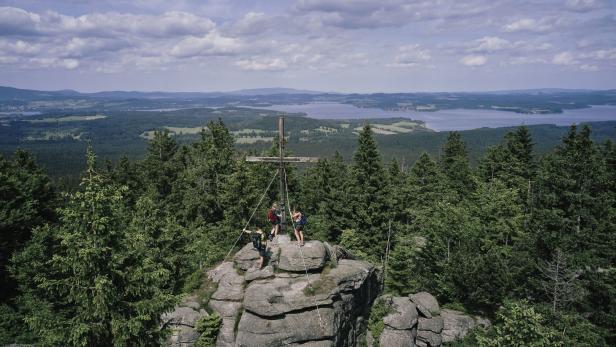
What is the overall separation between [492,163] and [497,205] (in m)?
13.2

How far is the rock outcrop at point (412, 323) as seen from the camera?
61.7ft

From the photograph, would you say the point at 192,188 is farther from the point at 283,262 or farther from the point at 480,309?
the point at 480,309

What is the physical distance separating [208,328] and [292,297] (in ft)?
11.1

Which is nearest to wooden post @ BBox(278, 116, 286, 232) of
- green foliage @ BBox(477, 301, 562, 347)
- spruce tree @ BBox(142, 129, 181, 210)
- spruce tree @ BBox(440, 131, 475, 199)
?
green foliage @ BBox(477, 301, 562, 347)

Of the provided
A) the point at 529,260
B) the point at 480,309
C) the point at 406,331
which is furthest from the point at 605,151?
the point at 406,331

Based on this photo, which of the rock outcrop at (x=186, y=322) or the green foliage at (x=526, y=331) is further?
the green foliage at (x=526, y=331)

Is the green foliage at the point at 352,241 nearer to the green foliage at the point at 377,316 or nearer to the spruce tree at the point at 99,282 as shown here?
the green foliage at the point at 377,316

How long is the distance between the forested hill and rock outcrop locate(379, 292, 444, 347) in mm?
1686

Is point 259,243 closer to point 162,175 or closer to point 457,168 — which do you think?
point 162,175

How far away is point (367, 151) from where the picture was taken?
106ft

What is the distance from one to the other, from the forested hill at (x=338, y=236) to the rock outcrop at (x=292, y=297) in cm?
243

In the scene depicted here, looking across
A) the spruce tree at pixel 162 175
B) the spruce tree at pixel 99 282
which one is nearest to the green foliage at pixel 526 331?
the spruce tree at pixel 99 282

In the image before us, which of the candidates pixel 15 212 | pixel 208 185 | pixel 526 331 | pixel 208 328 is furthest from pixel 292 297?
pixel 15 212

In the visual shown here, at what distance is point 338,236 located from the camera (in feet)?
109
